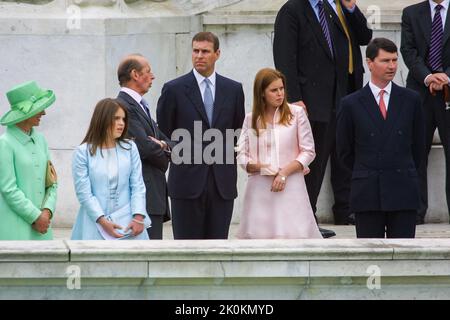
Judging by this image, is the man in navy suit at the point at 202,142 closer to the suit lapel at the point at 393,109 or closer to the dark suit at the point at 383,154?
the dark suit at the point at 383,154

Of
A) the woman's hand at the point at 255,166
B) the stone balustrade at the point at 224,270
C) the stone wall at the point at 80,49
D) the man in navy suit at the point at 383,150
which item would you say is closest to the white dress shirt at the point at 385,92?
the man in navy suit at the point at 383,150

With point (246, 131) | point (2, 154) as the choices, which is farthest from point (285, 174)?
point (2, 154)

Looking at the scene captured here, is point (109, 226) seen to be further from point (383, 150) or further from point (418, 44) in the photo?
point (418, 44)

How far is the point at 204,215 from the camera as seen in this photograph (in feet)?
36.2

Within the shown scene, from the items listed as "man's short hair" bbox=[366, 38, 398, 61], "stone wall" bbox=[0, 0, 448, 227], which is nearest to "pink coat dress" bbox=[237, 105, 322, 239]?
"man's short hair" bbox=[366, 38, 398, 61]

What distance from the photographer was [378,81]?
10.8 m

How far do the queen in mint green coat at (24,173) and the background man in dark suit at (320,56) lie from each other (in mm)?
2157

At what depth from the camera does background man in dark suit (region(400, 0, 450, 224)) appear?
40.2 ft

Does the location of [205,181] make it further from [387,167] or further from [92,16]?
[92,16]

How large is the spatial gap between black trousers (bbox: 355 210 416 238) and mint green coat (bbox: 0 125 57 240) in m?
1.96

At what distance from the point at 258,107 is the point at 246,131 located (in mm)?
174

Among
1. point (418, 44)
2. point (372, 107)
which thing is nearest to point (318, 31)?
point (418, 44)

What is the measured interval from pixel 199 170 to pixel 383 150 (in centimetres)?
125
